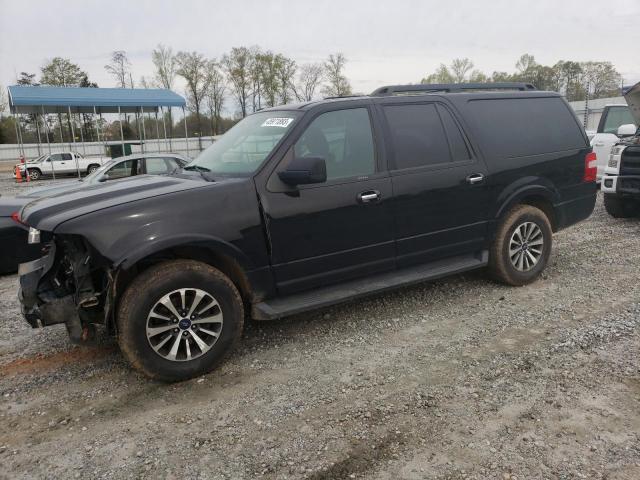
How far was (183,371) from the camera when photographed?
3615 millimetres

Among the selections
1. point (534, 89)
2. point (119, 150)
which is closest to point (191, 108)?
point (119, 150)

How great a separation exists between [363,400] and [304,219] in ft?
4.76

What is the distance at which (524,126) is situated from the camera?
5371 mm

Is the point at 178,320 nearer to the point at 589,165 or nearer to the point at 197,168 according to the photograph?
the point at 197,168

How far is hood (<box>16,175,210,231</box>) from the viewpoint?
3473 millimetres

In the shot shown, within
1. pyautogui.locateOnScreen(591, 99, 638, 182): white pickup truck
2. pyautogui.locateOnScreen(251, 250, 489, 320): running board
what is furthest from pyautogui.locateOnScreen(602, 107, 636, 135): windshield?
pyautogui.locateOnScreen(251, 250, 489, 320): running board

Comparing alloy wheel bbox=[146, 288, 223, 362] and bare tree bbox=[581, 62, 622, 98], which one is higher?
bare tree bbox=[581, 62, 622, 98]

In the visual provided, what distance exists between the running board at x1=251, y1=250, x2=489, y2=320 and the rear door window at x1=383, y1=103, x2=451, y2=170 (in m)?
0.97

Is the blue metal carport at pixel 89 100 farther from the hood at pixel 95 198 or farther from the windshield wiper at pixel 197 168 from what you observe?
the hood at pixel 95 198

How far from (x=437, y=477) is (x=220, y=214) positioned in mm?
2248

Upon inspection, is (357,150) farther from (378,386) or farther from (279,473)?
(279,473)

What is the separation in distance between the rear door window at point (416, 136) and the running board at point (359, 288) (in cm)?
97

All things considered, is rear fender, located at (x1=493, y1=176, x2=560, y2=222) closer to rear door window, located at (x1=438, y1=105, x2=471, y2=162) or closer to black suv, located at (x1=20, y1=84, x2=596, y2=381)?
black suv, located at (x1=20, y1=84, x2=596, y2=381)

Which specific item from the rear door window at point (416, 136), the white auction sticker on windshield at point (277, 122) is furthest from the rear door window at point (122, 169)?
the rear door window at point (416, 136)
